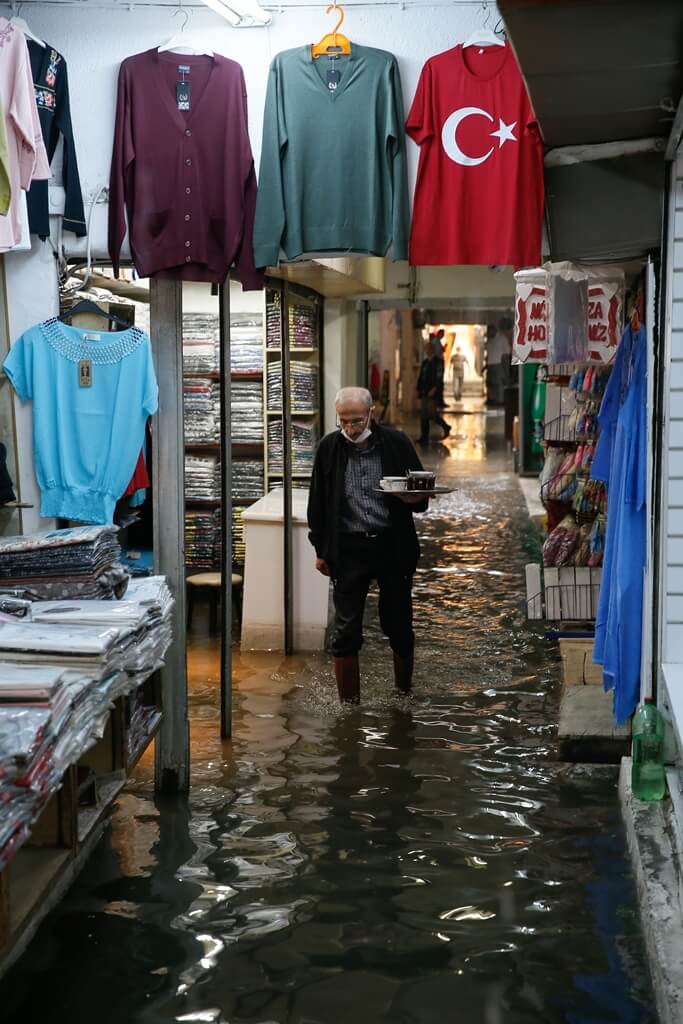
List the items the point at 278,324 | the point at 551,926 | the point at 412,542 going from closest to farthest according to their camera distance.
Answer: the point at 551,926
the point at 412,542
the point at 278,324

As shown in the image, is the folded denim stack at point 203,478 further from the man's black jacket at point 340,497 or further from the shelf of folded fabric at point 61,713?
the shelf of folded fabric at point 61,713

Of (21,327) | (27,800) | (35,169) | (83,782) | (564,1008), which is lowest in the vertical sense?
(564,1008)

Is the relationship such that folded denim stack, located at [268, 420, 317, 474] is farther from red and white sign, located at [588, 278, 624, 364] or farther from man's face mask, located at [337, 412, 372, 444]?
red and white sign, located at [588, 278, 624, 364]

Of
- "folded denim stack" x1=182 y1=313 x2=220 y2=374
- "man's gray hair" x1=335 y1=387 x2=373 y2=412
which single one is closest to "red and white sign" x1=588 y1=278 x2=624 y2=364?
"man's gray hair" x1=335 y1=387 x2=373 y2=412

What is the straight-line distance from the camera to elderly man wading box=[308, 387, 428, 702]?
677 centimetres

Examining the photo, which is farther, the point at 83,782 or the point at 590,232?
the point at 590,232

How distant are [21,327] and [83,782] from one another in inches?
88.5

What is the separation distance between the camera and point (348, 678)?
686 centimetres

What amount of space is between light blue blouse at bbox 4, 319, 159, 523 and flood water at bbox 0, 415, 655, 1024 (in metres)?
1.39

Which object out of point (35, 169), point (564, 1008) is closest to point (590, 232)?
point (35, 169)

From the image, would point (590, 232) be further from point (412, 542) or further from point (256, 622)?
point (256, 622)

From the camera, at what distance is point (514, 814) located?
17.1 feet

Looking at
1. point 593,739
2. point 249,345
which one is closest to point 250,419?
point 249,345

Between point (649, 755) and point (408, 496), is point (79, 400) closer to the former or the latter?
point (408, 496)
